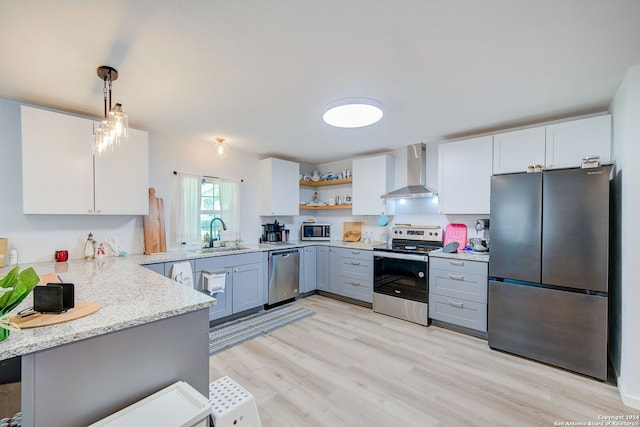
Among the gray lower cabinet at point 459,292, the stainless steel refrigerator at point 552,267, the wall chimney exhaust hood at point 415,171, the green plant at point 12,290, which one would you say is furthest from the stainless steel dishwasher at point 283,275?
the green plant at point 12,290

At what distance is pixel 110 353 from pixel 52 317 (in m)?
0.30

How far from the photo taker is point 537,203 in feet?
7.91

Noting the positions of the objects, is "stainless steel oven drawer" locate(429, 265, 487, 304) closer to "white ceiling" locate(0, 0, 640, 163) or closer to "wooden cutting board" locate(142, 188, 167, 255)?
"white ceiling" locate(0, 0, 640, 163)

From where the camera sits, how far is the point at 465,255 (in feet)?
9.74

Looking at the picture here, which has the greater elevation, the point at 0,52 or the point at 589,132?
the point at 0,52

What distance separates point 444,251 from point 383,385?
1.76 m

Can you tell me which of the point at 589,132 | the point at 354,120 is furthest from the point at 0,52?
the point at 589,132

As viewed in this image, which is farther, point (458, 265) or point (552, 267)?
point (458, 265)

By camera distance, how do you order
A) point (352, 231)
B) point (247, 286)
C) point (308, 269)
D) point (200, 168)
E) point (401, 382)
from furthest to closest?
point (352, 231) < point (308, 269) < point (200, 168) < point (247, 286) < point (401, 382)

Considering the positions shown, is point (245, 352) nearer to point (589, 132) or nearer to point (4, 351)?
point (4, 351)

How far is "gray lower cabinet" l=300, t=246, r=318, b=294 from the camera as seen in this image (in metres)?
4.14

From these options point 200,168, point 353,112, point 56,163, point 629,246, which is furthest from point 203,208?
point 629,246

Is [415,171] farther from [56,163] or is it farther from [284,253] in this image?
[56,163]

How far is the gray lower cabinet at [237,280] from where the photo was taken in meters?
3.07
